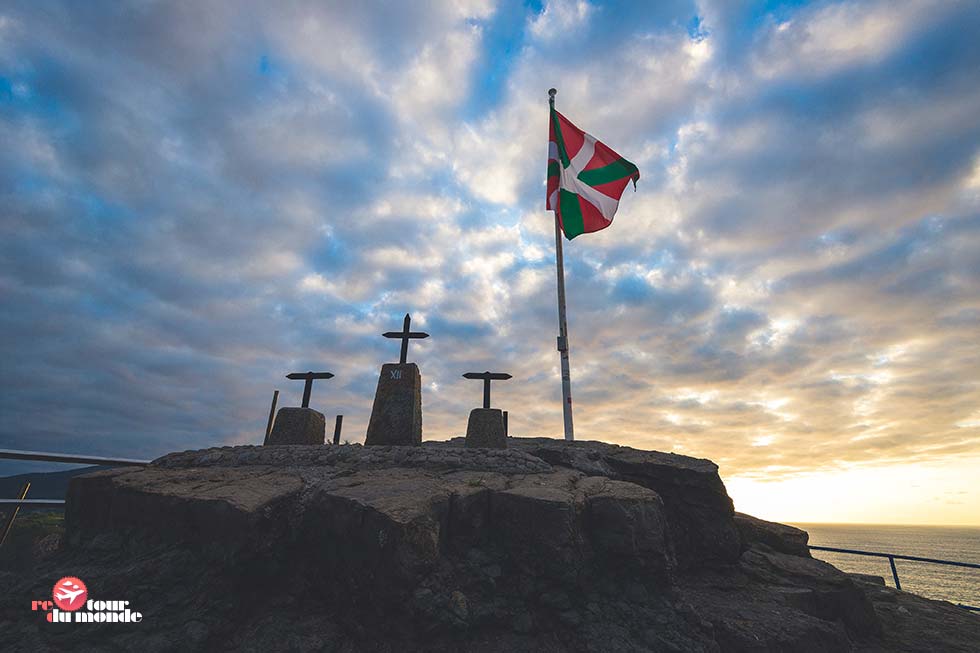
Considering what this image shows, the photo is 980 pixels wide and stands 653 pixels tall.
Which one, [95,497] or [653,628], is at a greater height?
[95,497]

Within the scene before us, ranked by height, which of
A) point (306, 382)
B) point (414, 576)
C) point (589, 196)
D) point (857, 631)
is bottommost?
point (857, 631)

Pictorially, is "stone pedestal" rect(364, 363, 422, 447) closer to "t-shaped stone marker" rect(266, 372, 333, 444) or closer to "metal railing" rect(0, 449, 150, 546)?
"t-shaped stone marker" rect(266, 372, 333, 444)

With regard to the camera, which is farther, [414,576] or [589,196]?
[589,196]

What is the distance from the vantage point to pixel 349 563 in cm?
545

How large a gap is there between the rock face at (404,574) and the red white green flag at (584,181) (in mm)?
8512

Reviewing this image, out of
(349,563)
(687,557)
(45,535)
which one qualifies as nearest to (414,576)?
(349,563)

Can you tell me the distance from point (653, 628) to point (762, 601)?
2.88 meters

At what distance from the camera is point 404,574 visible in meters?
5.16

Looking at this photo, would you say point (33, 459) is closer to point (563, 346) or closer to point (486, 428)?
point (486, 428)

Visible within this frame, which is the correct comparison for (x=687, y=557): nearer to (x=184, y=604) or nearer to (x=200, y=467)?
(x=184, y=604)

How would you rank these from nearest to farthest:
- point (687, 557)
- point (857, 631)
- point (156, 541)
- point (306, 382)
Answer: point (156, 541) → point (857, 631) → point (687, 557) → point (306, 382)

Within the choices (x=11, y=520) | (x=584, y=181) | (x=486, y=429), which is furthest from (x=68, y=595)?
(x=584, y=181)

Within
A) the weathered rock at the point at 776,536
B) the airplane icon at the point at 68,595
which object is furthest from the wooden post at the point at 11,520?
the weathered rock at the point at 776,536

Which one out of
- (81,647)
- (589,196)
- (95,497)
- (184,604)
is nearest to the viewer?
(81,647)
